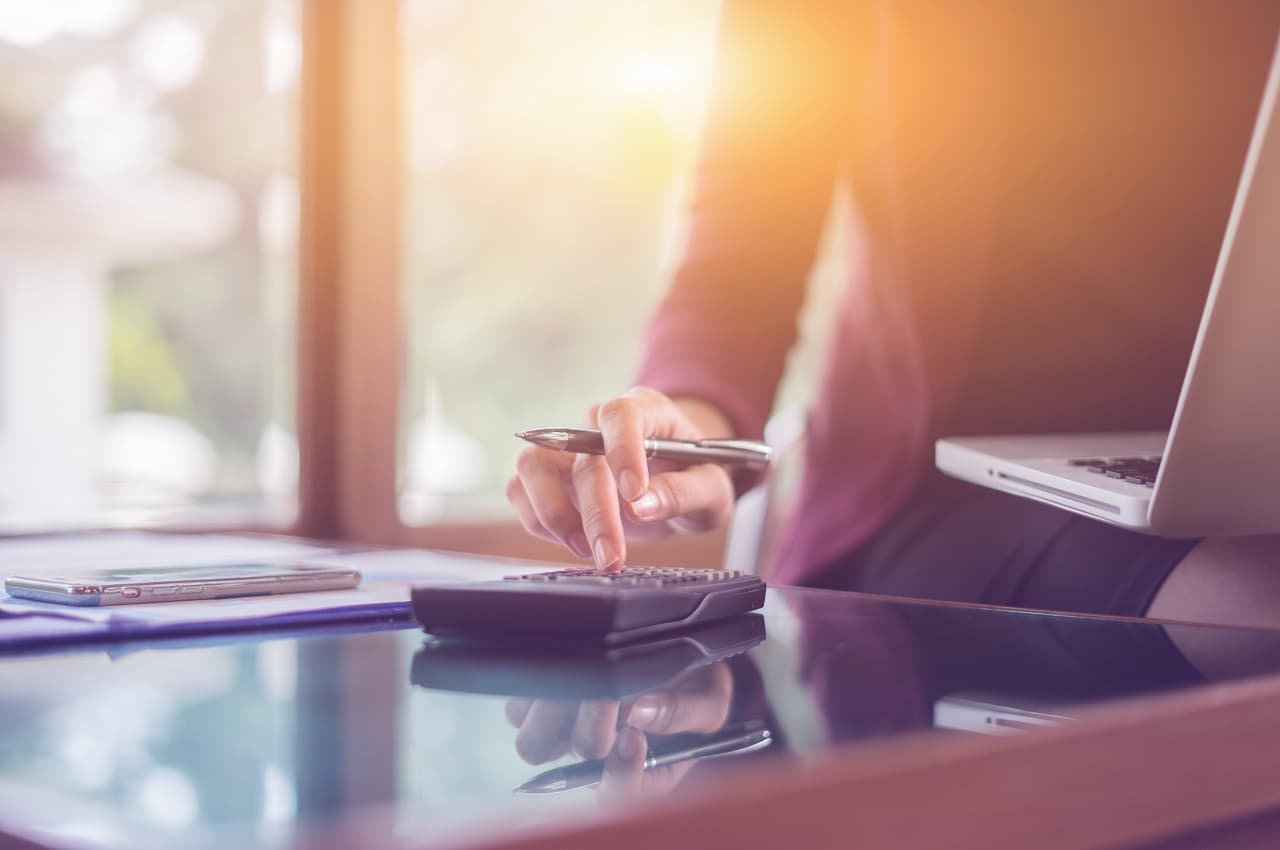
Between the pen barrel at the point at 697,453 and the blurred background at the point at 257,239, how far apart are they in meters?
1.51

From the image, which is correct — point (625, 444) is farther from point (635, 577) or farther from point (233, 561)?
point (233, 561)

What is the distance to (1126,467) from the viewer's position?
0.69m

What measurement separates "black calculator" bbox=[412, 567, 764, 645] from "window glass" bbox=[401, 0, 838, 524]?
2152 millimetres

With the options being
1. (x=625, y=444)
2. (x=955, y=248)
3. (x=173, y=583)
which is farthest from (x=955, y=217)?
(x=173, y=583)

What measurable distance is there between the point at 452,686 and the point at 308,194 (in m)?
2.32

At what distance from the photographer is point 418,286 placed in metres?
2.76

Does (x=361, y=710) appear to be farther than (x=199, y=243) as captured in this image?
No

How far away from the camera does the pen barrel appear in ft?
2.41

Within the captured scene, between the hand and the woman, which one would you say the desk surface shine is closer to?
the hand

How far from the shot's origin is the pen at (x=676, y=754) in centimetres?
25

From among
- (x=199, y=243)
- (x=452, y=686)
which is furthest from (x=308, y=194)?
(x=452, y=686)

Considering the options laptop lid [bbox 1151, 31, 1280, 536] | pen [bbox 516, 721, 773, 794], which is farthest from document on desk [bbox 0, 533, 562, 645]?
laptop lid [bbox 1151, 31, 1280, 536]

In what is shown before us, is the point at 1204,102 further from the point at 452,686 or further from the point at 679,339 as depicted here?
the point at 452,686

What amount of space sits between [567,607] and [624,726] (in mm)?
143
